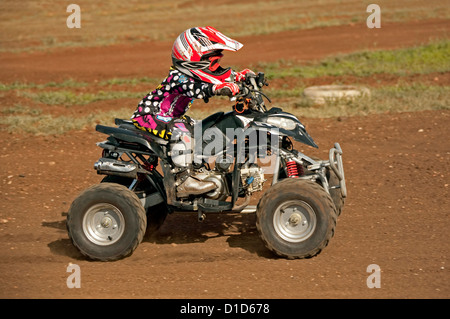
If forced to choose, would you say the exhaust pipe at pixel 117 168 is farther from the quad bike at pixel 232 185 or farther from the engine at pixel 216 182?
the engine at pixel 216 182

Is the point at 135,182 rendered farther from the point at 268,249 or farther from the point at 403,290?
the point at 403,290

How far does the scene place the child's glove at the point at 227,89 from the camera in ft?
19.4

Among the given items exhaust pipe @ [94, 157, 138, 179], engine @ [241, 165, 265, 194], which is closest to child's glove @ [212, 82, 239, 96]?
engine @ [241, 165, 265, 194]

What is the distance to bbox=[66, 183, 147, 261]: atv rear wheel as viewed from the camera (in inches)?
246

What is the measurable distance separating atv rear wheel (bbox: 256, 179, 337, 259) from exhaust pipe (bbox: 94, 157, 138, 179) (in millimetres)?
1370

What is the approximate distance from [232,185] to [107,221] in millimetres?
1309

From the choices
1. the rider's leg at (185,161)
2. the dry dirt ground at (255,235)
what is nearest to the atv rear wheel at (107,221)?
the dry dirt ground at (255,235)

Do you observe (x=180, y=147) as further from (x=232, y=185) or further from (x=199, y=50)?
(x=199, y=50)

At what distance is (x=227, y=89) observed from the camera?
5.92 meters

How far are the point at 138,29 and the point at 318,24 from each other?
30.6 feet

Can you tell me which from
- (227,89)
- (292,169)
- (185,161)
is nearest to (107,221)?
(185,161)

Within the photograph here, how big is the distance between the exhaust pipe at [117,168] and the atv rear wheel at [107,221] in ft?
0.69

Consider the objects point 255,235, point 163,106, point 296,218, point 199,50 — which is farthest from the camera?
point 255,235

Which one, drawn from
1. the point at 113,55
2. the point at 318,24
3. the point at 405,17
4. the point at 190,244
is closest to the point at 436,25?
the point at 405,17
